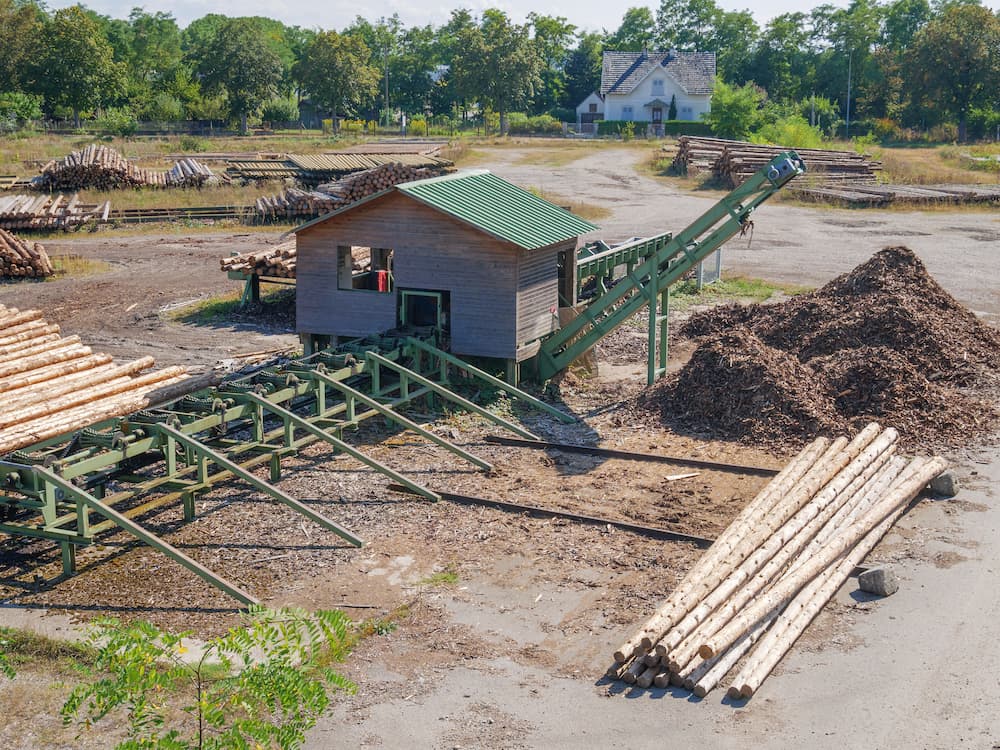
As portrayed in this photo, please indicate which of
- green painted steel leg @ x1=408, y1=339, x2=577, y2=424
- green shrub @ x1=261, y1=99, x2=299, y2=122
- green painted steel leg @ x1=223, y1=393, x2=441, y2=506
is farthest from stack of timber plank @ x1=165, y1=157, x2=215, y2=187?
green shrub @ x1=261, y1=99, x2=299, y2=122

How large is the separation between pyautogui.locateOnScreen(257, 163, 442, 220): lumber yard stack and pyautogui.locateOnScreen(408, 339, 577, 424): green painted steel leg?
1907cm

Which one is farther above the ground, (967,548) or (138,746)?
(138,746)

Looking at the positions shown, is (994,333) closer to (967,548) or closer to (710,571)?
(967,548)

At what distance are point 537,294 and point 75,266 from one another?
18644mm

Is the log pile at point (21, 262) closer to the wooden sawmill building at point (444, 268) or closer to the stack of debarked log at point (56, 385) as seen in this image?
the wooden sawmill building at point (444, 268)

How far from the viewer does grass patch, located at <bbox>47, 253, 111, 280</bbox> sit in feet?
106

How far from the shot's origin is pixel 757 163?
50.0 metres

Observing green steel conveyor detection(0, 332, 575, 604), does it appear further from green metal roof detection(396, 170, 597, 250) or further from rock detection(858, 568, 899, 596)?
rock detection(858, 568, 899, 596)

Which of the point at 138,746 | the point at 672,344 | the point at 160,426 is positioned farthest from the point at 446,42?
the point at 138,746

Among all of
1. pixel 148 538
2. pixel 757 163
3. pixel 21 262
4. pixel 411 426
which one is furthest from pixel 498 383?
pixel 757 163

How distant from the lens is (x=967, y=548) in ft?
43.8

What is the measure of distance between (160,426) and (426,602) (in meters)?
3.98

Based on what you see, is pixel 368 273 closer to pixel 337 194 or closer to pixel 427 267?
pixel 427 267

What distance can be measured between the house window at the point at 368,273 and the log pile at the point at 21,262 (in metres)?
13.5
